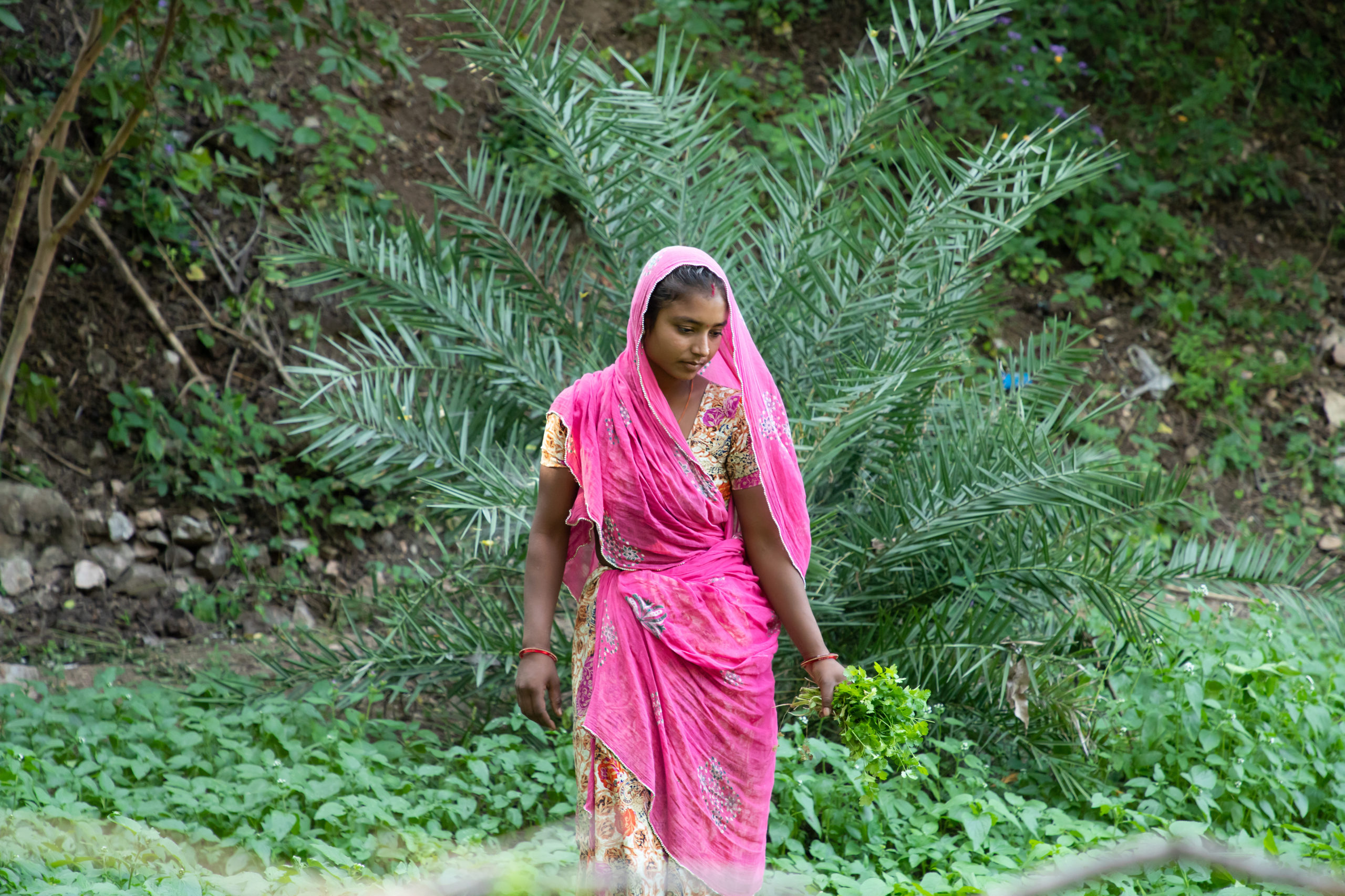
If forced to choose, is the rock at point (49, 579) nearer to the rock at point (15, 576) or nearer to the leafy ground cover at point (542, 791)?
the rock at point (15, 576)

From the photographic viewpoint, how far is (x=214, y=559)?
5578 mm

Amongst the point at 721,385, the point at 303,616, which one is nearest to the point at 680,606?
the point at 721,385

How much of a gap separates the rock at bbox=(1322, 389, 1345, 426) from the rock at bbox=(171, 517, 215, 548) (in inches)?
263

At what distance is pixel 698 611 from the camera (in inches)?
91.5

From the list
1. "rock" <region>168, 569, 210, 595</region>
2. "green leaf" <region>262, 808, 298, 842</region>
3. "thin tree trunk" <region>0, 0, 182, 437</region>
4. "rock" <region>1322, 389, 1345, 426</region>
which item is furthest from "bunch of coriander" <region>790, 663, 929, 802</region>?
"rock" <region>1322, 389, 1345, 426</region>

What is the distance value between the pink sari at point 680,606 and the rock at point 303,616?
11.3ft

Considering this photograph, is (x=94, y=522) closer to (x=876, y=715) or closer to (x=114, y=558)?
(x=114, y=558)

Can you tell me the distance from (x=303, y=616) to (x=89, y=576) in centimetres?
95

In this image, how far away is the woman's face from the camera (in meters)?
2.24

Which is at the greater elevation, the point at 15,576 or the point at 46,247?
the point at 46,247

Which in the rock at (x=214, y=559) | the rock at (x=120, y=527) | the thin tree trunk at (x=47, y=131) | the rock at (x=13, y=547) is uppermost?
the thin tree trunk at (x=47, y=131)

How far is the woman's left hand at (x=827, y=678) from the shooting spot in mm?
2369

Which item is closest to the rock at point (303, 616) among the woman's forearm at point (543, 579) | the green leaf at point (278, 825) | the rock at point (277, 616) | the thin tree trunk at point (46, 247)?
the rock at point (277, 616)

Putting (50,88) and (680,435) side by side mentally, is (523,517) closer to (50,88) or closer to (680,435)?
(680,435)
